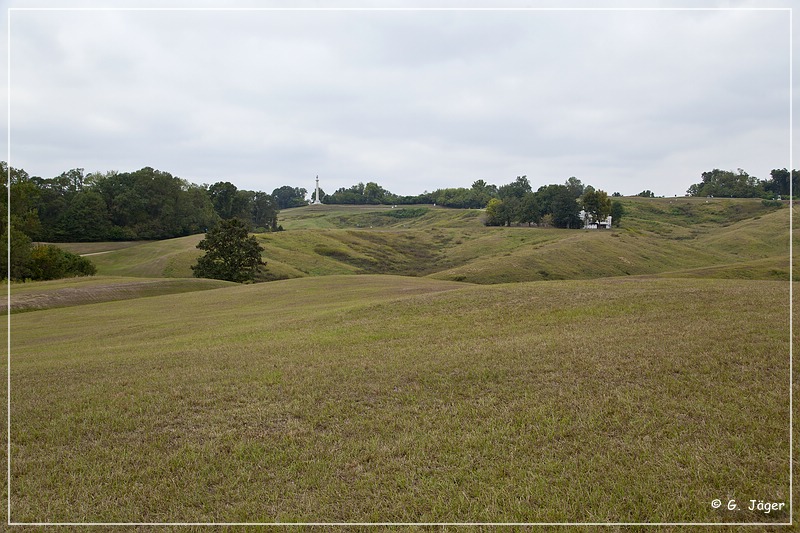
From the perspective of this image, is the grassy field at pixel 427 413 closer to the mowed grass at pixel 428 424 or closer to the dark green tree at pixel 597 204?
the mowed grass at pixel 428 424

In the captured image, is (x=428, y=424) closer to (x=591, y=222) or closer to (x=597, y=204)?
(x=597, y=204)

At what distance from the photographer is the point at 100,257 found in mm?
88250

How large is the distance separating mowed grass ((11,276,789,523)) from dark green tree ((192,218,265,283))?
51799 mm

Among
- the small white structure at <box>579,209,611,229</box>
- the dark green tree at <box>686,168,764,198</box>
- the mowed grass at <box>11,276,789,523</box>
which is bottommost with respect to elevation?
the mowed grass at <box>11,276,789,523</box>

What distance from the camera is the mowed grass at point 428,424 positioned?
7.04m

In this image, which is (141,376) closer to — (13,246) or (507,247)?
(13,246)

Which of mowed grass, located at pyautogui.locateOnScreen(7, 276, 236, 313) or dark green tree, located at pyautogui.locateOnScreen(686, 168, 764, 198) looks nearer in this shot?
mowed grass, located at pyautogui.locateOnScreen(7, 276, 236, 313)

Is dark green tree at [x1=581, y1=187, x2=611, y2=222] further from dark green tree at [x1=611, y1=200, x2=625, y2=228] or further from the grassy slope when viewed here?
the grassy slope

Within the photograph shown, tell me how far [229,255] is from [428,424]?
6472cm

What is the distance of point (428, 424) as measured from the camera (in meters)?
9.38

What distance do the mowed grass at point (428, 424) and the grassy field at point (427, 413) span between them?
0.14 ft

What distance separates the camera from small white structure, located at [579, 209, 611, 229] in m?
133

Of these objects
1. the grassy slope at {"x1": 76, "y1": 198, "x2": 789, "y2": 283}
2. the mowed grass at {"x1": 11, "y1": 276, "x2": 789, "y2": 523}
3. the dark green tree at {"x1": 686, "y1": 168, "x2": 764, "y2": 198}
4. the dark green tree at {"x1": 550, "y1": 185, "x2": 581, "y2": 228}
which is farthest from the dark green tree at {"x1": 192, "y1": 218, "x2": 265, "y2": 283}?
the dark green tree at {"x1": 686, "y1": 168, "x2": 764, "y2": 198}

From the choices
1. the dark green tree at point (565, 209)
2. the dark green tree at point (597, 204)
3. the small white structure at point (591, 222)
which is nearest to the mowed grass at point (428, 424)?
the dark green tree at point (565, 209)
